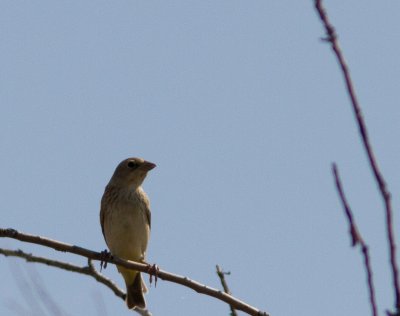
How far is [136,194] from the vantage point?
10781mm

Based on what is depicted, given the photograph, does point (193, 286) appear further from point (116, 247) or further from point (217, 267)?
point (116, 247)

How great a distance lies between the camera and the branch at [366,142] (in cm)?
190

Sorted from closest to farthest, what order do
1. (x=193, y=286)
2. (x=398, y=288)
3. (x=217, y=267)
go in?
1. (x=398, y=288)
2. (x=217, y=267)
3. (x=193, y=286)

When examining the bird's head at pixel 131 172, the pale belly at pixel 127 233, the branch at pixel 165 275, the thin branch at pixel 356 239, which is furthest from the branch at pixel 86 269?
the thin branch at pixel 356 239

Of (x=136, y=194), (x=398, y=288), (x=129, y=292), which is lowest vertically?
(x=398, y=288)

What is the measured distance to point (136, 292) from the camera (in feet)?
34.1

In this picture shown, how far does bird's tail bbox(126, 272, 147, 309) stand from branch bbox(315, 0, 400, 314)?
8578 millimetres

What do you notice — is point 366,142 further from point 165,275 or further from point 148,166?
point 148,166

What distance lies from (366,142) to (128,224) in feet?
27.8

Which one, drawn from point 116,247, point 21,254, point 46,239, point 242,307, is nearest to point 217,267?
point 242,307

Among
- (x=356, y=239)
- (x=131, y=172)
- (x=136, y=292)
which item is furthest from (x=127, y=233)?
(x=356, y=239)

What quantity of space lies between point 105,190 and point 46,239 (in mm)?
5248

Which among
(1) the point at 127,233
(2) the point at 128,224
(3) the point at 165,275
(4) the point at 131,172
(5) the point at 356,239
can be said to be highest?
(4) the point at 131,172

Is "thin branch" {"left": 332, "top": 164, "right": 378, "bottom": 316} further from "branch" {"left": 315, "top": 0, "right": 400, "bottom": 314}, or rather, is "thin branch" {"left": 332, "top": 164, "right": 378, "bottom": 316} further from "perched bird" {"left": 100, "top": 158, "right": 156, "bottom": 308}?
"perched bird" {"left": 100, "top": 158, "right": 156, "bottom": 308}
